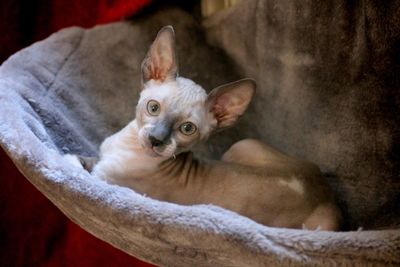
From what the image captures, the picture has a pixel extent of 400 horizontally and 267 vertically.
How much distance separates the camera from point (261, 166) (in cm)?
138

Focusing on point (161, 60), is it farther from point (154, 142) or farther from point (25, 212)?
point (25, 212)

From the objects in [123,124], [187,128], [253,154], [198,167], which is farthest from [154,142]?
[123,124]

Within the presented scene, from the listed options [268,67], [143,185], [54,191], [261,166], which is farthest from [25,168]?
[268,67]

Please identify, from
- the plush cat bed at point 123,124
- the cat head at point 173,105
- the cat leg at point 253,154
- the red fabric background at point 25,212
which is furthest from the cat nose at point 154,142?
the red fabric background at point 25,212

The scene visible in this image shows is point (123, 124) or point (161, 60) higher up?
point (161, 60)

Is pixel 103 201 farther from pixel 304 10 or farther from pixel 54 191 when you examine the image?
pixel 304 10

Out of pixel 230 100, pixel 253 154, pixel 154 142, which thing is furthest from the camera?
pixel 253 154

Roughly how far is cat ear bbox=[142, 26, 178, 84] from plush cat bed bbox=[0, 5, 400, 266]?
0.30 metres

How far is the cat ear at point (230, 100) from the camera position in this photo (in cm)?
125

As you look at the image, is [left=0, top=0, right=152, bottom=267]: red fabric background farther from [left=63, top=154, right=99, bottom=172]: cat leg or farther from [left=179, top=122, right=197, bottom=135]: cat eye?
[left=179, top=122, right=197, bottom=135]: cat eye

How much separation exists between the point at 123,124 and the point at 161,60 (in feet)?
1.21

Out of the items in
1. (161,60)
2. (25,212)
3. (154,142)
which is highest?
(161,60)

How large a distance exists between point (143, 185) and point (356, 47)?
2.21ft

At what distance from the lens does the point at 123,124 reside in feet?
5.34
